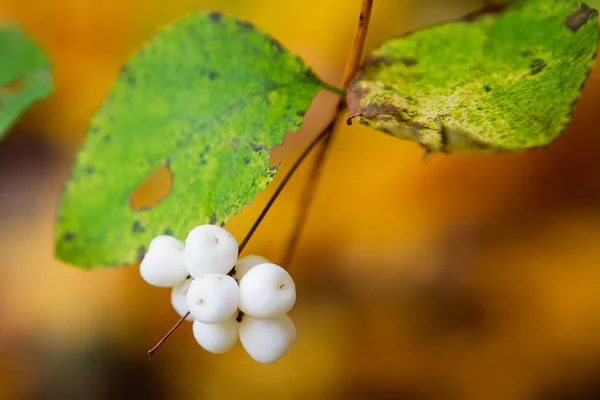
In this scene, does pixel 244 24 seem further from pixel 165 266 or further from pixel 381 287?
pixel 381 287

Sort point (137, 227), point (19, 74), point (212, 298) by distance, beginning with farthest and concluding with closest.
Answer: point (19, 74)
point (137, 227)
point (212, 298)

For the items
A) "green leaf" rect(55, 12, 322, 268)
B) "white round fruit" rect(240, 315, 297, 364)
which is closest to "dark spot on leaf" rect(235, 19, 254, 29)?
"green leaf" rect(55, 12, 322, 268)

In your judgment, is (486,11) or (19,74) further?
(19,74)

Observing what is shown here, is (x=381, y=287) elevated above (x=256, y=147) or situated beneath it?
elevated above

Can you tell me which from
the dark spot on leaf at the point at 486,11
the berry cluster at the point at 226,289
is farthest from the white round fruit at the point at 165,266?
the dark spot on leaf at the point at 486,11

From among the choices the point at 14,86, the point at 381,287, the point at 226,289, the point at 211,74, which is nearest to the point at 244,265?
the point at 226,289

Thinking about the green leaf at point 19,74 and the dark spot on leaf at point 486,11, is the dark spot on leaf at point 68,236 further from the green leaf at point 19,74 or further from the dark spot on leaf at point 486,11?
the dark spot on leaf at point 486,11

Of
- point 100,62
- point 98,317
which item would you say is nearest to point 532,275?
point 98,317
